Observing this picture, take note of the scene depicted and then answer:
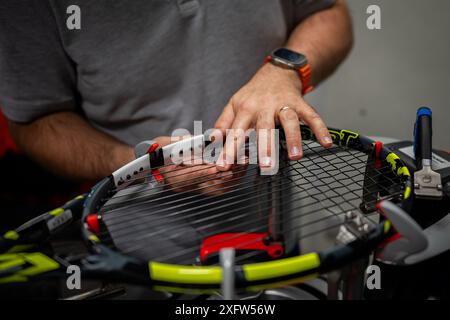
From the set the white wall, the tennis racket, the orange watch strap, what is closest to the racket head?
the tennis racket

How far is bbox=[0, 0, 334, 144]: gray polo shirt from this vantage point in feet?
2.25

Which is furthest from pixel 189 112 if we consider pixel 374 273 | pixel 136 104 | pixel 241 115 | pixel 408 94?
pixel 408 94

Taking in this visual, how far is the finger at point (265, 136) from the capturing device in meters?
0.51

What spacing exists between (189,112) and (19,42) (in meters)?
0.31

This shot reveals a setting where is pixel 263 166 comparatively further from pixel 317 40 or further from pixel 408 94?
pixel 408 94

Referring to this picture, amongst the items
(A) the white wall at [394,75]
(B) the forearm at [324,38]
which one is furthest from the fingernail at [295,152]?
(A) the white wall at [394,75]

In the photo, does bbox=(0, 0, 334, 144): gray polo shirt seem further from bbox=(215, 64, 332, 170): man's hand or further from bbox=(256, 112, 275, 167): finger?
bbox=(256, 112, 275, 167): finger

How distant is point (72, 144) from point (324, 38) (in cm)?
54

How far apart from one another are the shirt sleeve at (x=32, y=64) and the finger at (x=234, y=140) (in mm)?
370

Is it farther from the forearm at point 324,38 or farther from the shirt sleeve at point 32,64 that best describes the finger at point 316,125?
the shirt sleeve at point 32,64

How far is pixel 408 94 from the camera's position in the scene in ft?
4.50

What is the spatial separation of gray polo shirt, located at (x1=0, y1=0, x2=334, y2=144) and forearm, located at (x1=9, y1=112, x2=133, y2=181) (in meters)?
0.03

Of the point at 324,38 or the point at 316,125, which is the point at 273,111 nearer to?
the point at 316,125

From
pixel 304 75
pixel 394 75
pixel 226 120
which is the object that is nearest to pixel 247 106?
pixel 226 120
